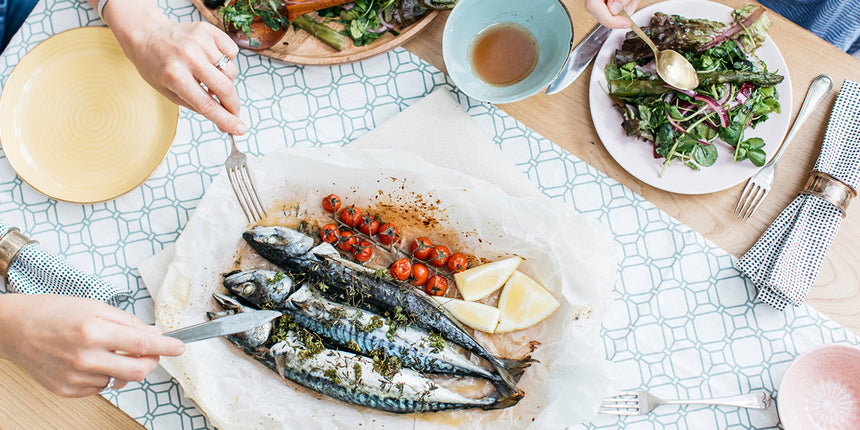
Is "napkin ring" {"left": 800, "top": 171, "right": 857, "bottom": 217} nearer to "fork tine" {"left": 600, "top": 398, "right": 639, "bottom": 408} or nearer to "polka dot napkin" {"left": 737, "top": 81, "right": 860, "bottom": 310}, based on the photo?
"polka dot napkin" {"left": 737, "top": 81, "right": 860, "bottom": 310}

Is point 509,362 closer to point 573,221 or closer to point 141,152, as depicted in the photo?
point 573,221

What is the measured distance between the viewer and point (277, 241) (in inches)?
84.3

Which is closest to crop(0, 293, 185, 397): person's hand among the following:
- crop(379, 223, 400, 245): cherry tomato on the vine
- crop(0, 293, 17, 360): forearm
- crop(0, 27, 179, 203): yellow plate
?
crop(0, 293, 17, 360): forearm

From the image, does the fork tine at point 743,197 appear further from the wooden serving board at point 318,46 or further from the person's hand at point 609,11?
the wooden serving board at point 318,46

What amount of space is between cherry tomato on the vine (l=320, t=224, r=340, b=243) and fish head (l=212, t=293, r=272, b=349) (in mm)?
387

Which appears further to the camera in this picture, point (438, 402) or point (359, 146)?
point (359, 146)

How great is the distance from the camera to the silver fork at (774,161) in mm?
2152

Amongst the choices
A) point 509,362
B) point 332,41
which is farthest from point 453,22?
point 509,362

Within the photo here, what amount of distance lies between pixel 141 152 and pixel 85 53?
46cm

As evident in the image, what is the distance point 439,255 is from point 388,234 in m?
0.22

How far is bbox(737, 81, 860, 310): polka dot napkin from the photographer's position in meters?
2.12

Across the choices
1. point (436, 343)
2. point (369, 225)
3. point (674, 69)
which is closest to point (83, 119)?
point (369, 225)

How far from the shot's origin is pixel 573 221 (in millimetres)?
2170

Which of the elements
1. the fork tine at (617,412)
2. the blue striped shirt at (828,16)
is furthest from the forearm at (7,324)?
the blue striped shirt at (828,16)
